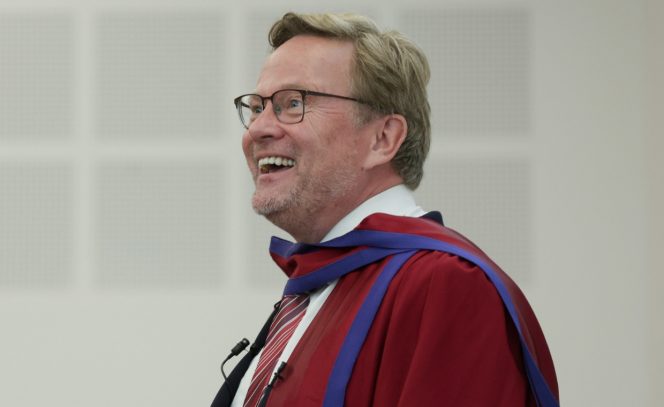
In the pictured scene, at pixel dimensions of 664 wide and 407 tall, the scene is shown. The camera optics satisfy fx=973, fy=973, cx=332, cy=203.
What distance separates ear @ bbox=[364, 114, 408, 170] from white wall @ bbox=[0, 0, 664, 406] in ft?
7.89

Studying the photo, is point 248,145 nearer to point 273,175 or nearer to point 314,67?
point 273,175

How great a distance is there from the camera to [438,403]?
1.53 m

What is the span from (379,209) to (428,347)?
1.41 ft

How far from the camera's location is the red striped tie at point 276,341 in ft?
6.20

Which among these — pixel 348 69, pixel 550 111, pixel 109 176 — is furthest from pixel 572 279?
pixel 348 69

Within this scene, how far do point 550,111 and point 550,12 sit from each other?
448mm

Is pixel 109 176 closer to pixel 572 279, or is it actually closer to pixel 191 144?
pixel 191 144

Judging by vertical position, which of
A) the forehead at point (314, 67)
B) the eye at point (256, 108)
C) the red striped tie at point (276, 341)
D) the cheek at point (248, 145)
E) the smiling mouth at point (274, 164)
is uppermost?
the forehead at point (314, 67)

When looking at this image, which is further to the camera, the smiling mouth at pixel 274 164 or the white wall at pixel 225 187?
the white wall at pixel 225 187

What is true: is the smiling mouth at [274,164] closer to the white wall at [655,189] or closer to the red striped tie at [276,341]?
the red striped tie at [276,341]

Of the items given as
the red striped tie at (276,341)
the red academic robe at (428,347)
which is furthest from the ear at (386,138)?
the red striped tie at (276,341)

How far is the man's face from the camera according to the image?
1.89 m

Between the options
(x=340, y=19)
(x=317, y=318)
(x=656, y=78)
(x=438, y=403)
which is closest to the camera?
(x=438, y=403)

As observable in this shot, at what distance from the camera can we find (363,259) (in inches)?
70.7
